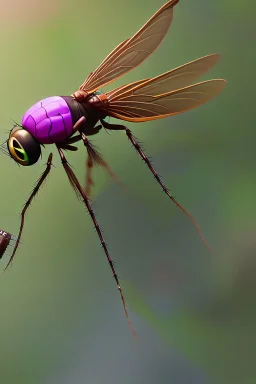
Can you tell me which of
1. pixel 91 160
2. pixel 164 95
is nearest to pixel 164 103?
pixel 164 95

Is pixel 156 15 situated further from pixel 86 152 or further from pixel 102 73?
pixel 86 152

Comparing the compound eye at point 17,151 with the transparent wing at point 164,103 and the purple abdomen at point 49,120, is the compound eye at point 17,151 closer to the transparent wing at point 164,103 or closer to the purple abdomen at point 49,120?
the purple abdomen at point 49,120

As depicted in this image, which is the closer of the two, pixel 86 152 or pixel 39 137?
pixel 39 137

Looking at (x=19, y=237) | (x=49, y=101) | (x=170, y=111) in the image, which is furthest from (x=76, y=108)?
(x=19, y=237)

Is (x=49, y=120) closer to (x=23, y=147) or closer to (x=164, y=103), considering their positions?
(x=23, y=147)

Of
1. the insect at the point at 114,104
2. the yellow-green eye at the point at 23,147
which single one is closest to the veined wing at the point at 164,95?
the insect at the point at 114,104

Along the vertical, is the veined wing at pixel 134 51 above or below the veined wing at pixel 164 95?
above
